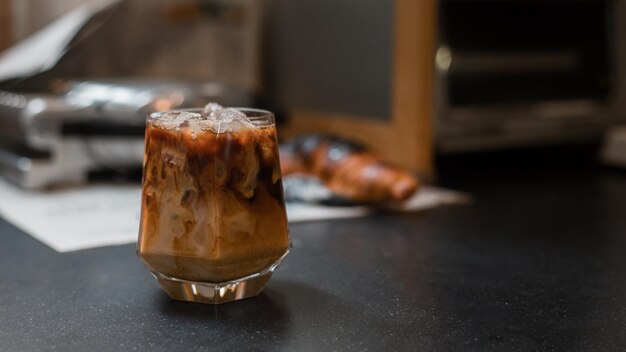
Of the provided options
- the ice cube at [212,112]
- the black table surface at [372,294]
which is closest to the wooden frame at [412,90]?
the black table surface at [372,294]

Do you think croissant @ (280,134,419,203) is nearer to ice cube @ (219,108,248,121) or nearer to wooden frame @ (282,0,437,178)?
wooden frame @ (282,0,437,178)

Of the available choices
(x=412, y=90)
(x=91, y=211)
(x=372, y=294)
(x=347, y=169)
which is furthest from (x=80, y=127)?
(x=372, y=294)

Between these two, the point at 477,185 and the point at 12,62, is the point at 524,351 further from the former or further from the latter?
the point at 12,62

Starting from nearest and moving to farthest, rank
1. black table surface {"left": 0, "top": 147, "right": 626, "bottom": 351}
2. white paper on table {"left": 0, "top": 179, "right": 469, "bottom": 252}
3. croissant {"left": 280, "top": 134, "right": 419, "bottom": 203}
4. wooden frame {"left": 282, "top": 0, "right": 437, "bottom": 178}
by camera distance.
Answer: black table surface {"left": 0, "top": 147, "right": 626, "bottom": 351}
white paper on table {"left": 0, "top": 179, "right": 469, "bottom": 252}
croissant {"left": 280, "top": 134, "right": 419, "bottom": 203}
wooden frame {"left": 282, "top": 0, "right": 437, "bottom": 178}

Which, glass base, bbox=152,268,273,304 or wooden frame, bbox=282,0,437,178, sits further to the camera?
wooden frame, bbox=282,0,437,178

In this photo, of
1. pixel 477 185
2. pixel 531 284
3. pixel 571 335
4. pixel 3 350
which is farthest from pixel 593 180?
pixel 3 350

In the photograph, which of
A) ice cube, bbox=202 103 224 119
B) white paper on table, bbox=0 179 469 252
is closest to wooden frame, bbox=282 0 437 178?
white paper on table, bbox=0 179 469 252

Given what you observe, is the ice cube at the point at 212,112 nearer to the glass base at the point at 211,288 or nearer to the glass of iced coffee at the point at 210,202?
the glass of iced coffee at the point at 210,202

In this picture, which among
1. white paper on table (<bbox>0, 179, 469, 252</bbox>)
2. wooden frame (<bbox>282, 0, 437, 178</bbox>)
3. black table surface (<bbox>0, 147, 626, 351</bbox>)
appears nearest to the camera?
black table surface (<bbox>0, 147, 626, 351</bbox>)
